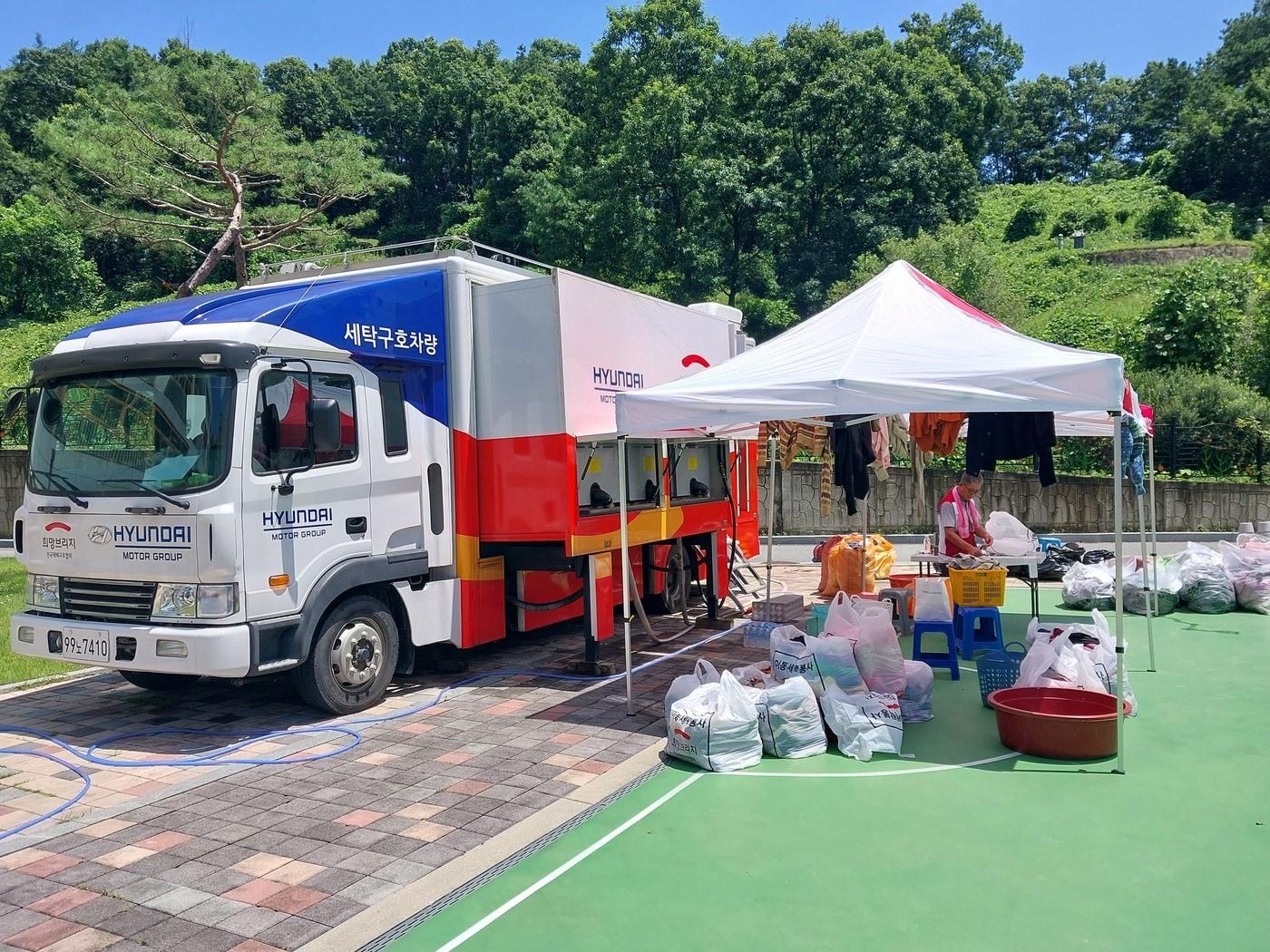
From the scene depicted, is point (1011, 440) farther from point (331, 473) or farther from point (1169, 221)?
point (1169, 221)

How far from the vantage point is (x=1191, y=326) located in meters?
21.4

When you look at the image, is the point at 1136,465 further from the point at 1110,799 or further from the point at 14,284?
the point at 14,284

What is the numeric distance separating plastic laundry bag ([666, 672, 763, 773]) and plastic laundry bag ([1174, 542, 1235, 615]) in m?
6.83

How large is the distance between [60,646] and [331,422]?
2345 millimetres

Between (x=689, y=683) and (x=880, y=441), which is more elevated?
(x=880, y=441)

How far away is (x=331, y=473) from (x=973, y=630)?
5.75 metres

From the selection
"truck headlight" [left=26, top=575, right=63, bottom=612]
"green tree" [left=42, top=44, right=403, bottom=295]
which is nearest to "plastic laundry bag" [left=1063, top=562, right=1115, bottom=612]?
"truck headlight" [left=26, top=575, right=63, bottom=612]

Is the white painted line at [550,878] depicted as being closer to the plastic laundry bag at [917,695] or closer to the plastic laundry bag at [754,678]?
the plastic laundry bag at [754,678]

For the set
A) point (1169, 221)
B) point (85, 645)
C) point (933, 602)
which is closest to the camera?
point (85, 645)

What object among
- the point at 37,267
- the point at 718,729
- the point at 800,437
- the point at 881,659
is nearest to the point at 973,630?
the point at 881,659

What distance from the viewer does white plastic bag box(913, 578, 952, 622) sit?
7.93 metres

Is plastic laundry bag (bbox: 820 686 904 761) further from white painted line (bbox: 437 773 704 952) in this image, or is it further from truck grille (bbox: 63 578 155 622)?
truck grille (bbox: 63 578 155 622)

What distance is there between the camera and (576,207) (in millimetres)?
33469

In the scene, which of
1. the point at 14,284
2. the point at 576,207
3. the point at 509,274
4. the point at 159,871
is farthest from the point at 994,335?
the point at 14,284
